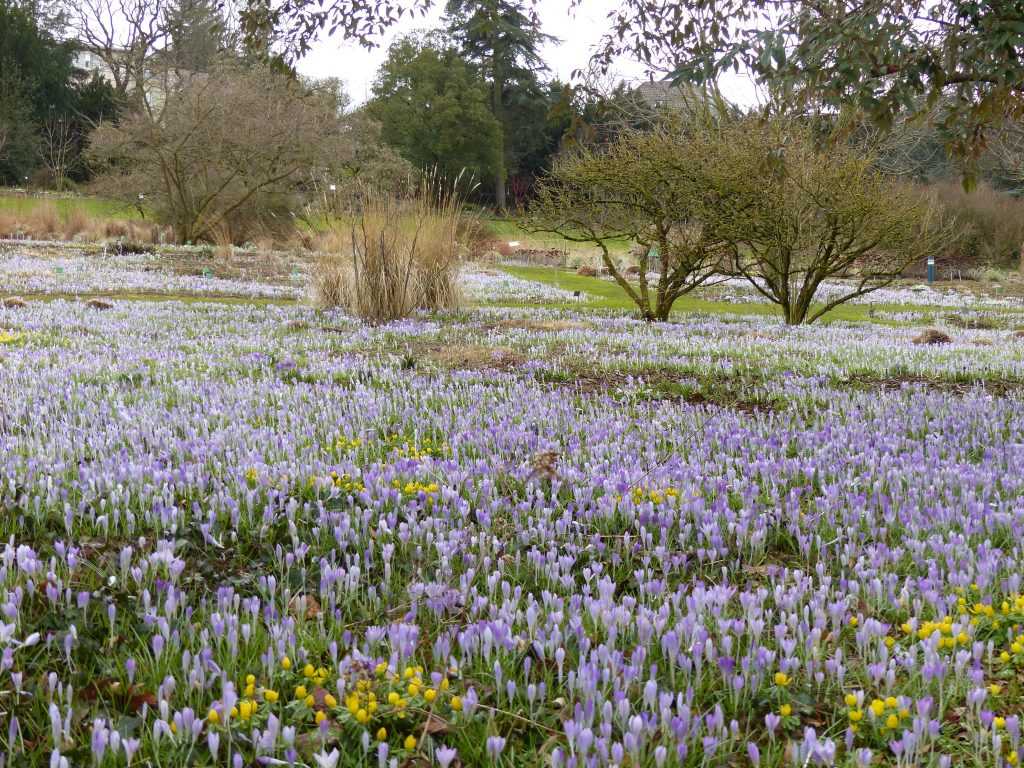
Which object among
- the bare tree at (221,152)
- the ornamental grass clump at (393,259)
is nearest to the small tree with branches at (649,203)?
the ornamental grass clump at (393,259)

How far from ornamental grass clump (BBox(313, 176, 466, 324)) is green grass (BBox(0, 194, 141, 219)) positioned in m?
30.6

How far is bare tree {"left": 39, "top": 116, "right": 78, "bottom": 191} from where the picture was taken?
5522 cm

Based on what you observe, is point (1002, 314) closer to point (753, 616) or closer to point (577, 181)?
point (577, 181)

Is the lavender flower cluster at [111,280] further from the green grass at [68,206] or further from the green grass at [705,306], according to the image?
the green grass at [68,206]

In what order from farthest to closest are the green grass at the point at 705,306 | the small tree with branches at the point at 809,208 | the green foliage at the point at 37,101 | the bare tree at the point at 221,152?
the green foliage at the point at 37,101 → the bare tree at the point at 221,152 → the green grass at the point at 705,306 → the small tree with branches at the point at 809,208

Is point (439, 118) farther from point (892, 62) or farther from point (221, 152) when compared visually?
point (892, 62)

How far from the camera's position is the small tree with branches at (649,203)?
1488cm

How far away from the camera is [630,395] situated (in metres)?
6.89

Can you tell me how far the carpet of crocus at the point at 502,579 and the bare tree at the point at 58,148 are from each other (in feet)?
187

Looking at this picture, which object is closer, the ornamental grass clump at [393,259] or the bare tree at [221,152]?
the ornamental grass clump at [393,259]

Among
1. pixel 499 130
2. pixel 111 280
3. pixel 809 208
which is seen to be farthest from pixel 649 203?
pixel 499 130

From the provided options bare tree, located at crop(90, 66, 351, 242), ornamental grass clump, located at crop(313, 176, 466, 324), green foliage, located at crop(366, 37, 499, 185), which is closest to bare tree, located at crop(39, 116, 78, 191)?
bare tree, located at crop(90, 66, 351, 242)

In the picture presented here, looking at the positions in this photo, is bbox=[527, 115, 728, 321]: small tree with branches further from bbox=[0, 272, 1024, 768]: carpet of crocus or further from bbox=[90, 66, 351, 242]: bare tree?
bbox=[90, 66, 351, 242]: bare tree

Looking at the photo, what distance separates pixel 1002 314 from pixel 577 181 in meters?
13.9
